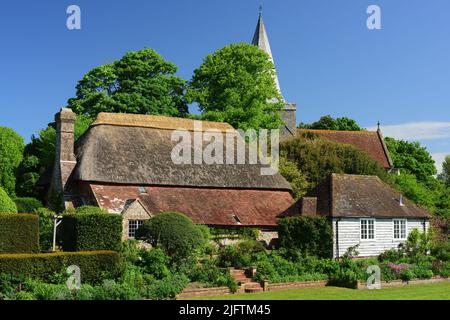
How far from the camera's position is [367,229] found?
37.6 meters

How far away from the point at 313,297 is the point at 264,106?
28736 millimetres

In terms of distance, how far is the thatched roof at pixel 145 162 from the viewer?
4012 cm

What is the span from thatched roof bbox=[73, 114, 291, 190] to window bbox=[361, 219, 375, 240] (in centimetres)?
888

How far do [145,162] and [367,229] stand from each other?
14320 mm

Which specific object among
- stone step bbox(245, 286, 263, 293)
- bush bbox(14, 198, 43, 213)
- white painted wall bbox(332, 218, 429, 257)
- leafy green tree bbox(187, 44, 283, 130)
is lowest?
stone step bbox(245, 286, 263, 293)

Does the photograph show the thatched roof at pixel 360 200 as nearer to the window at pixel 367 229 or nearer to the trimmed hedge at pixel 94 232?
the window at pixel 367 229

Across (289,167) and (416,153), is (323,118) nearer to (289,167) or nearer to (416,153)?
(416,153)

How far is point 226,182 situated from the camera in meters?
43.6

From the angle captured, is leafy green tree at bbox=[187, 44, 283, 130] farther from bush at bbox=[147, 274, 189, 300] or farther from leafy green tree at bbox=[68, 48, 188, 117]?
bush at bbox=[147, 274, 189, 300]

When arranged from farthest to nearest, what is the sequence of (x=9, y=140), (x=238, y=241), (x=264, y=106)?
(x=9, y=140), (x=264, y=106), (x=238, y=241)

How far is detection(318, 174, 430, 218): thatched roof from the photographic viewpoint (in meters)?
37.1

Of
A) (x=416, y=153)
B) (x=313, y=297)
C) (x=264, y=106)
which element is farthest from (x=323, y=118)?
(x=313, y=297)

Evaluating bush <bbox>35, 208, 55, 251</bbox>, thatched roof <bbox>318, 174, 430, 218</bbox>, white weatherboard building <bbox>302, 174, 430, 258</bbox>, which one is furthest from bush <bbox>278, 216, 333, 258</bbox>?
bush <bbox>35, 208, 55, 251</bbox>

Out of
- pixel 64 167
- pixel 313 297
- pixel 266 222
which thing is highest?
pixel 64 167
